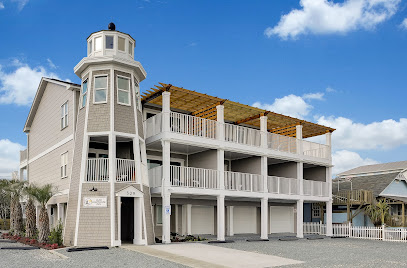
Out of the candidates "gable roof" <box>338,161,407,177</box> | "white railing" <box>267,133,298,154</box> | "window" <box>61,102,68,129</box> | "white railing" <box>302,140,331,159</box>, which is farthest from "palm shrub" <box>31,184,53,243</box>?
"gable roof" <box>338,161,407,177</box>

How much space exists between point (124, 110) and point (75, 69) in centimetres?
360

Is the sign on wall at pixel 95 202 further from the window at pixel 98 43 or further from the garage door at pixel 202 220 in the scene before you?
the garage door at pixel 202 220

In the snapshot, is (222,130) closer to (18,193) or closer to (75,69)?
(75,69)

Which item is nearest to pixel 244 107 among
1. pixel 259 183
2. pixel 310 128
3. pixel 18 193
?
pixel 259 183

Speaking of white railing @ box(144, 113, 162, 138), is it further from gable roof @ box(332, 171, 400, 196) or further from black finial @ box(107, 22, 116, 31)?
gable roof @ box(332, 171, 400, 196)

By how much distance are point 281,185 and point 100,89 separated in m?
13.4

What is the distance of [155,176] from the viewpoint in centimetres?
2250

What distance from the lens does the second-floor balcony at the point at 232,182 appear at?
2255 cm

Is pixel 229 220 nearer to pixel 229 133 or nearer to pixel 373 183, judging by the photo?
pixel 229 133

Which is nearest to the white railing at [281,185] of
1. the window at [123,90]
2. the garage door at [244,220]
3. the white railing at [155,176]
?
the garage door at [244,220]

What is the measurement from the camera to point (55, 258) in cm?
1575

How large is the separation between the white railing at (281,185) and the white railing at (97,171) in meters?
11.1

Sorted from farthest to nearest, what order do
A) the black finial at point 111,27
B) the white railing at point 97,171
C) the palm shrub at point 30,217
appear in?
1. the palm shrub at point 30,217
2. the black finial at point 111,27
3. the white railing at point 97,171

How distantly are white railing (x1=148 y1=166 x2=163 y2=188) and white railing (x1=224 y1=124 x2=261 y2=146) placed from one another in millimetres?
4772
